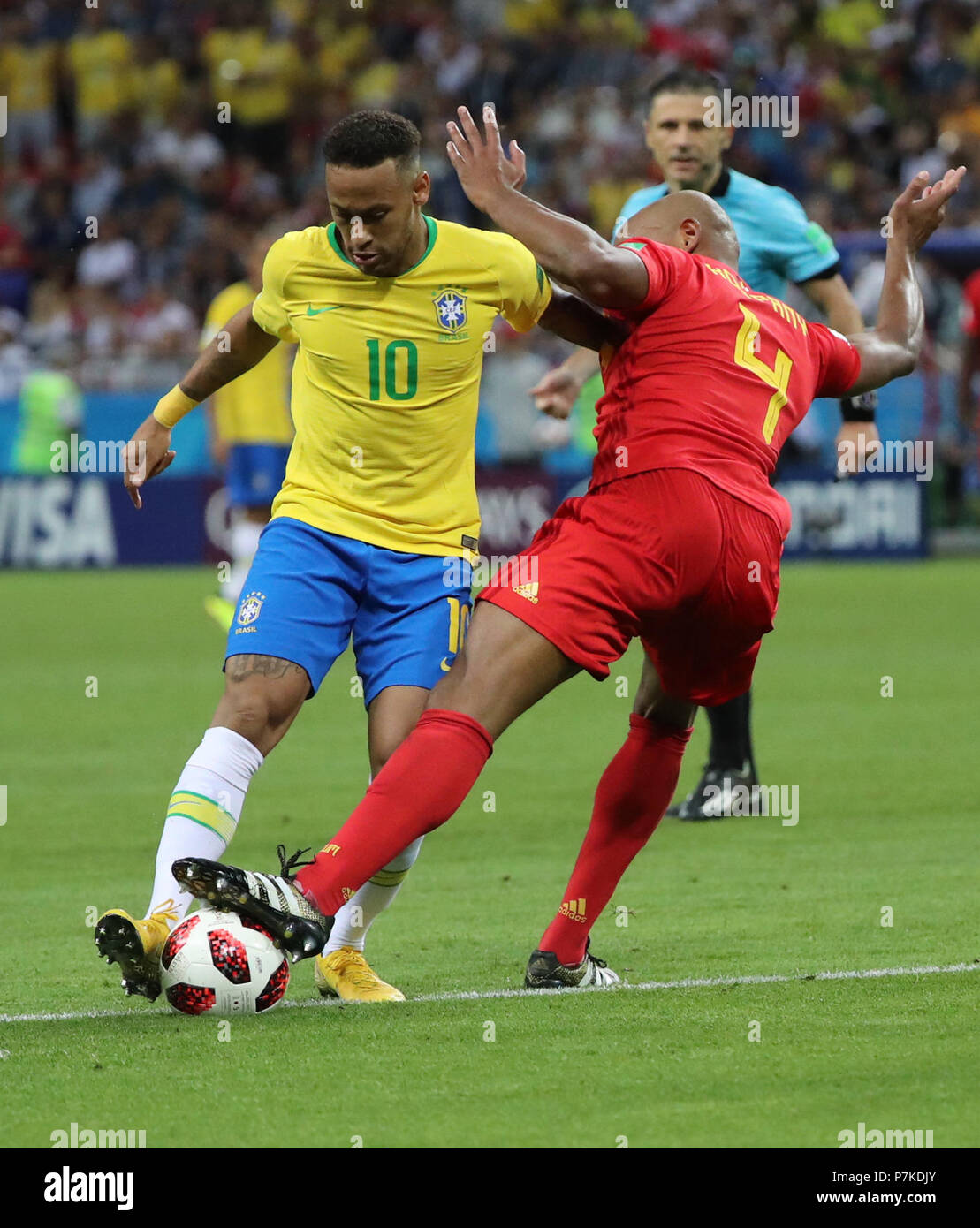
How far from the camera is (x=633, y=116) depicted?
23172mm

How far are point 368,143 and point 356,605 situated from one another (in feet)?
3.75

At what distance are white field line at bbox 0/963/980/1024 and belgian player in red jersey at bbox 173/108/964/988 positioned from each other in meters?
0.10

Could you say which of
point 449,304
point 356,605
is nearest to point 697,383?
point 449,304

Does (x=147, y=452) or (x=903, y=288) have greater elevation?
(x=903, y=288)

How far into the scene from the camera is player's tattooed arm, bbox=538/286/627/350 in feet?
16.4

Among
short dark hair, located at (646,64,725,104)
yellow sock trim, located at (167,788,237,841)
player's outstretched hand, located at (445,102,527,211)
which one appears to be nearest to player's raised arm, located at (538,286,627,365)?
player's outstretched hand, located at (445,102,527,211)

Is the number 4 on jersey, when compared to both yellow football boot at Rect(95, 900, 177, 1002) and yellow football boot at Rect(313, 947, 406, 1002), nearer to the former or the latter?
yellow football boot at Rect(313, 947, 406, 1002)

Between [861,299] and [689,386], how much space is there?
14499 millimetres

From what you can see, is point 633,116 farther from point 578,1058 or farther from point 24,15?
point 578,1058

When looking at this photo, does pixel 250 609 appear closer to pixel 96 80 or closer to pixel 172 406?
pixel 172 406

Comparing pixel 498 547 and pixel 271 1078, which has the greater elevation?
pixel 498 547

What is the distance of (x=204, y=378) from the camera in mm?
5324
